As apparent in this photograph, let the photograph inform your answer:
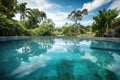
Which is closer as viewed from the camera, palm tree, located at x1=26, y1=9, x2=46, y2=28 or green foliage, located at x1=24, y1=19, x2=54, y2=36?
green foliage, located at x1=24, y1=19, x2=54, y2=36

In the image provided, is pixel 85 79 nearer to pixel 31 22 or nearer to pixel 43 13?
pixel 31 22

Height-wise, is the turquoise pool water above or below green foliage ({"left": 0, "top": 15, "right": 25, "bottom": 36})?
below

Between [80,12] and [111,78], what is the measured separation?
36833mm

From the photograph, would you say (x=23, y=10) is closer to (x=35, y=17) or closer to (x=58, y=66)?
(x=35, y=17)

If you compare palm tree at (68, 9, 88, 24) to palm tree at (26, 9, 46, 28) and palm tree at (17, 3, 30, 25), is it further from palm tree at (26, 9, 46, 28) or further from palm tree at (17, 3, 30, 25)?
palm tree at (17, 3, 30, 25)

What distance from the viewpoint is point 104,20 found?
797 inches

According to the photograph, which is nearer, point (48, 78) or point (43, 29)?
point (48, 78)

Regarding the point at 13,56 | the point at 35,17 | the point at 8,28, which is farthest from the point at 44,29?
the point at 13,56

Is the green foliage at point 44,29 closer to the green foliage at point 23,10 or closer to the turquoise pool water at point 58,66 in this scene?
the green foliage at point 23,10

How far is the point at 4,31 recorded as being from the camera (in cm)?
1467

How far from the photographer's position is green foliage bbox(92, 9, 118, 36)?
18.8 metres

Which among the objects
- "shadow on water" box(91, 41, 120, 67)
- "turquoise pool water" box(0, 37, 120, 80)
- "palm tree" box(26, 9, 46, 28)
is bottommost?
"shadow on water" box(91, 41, 120, 67)

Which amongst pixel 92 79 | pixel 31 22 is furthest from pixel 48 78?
pixel 31 22

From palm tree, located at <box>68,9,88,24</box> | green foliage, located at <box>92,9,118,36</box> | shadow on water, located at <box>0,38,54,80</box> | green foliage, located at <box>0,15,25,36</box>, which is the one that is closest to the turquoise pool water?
shadow on water, located at <box>0,38,54,80</box>
